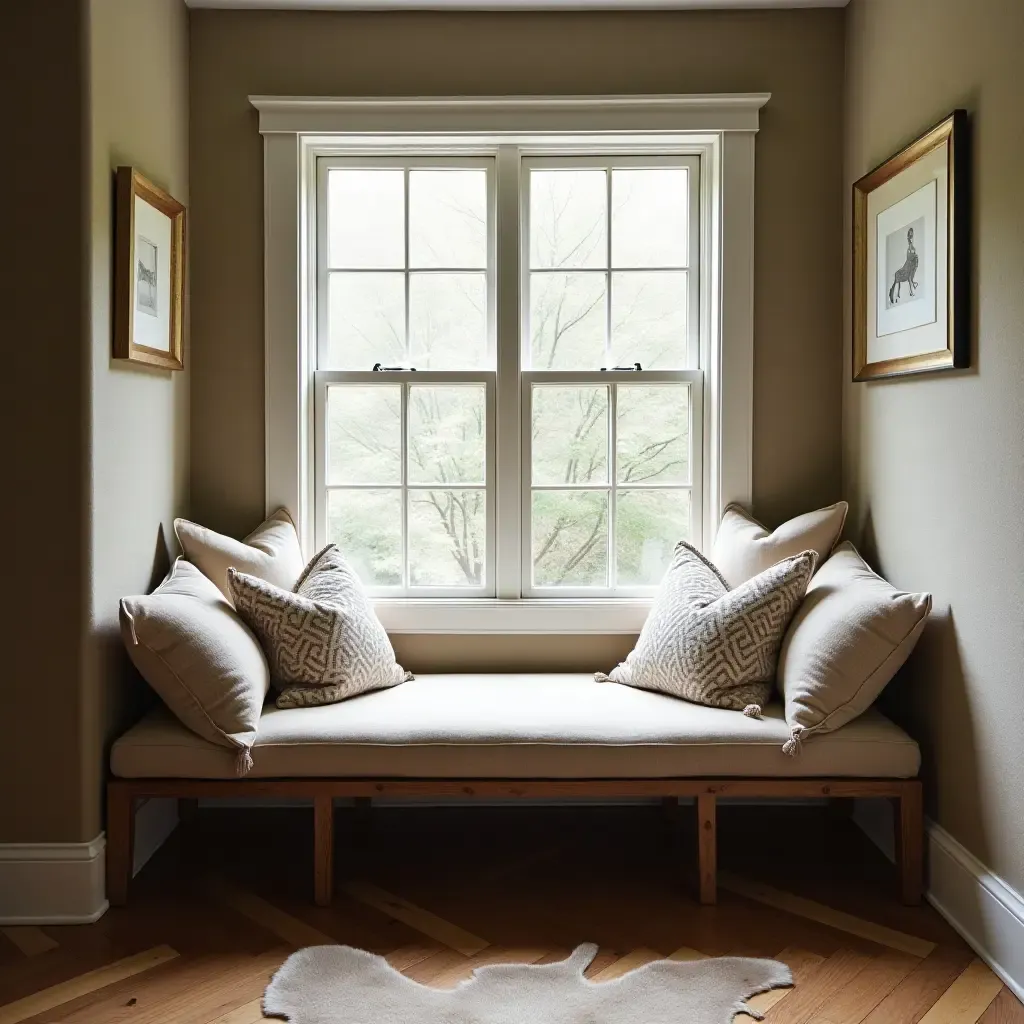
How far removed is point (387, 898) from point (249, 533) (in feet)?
4.32

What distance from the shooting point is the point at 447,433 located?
3609 mm

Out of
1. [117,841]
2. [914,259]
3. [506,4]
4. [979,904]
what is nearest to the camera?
[979,904]

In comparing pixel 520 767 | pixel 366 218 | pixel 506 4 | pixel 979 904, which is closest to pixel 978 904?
pixel 979 904

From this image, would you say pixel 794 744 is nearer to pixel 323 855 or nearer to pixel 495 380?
pixel 323 855

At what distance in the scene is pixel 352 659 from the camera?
3.09 metres

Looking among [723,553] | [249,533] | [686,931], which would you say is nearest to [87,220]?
[249,533]

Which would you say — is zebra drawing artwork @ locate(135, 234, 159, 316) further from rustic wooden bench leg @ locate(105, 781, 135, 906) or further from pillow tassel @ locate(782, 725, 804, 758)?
pillow tassel @ locate(782, 725, 804, 758)

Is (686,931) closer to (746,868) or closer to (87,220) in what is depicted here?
(746,868)

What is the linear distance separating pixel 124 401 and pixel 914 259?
224 cm

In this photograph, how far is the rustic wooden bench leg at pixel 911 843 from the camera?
278 centimetres

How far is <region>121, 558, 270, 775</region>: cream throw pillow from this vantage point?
2740 mm

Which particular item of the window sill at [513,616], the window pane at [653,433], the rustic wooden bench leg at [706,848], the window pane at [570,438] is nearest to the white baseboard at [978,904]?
the rustic wooden bench leg at [706,848]

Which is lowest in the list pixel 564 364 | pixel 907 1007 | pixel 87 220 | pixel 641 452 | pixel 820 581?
pixel 907 1007

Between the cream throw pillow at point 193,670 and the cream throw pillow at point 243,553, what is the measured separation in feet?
1.25
